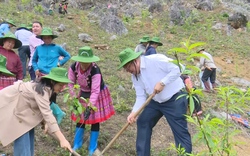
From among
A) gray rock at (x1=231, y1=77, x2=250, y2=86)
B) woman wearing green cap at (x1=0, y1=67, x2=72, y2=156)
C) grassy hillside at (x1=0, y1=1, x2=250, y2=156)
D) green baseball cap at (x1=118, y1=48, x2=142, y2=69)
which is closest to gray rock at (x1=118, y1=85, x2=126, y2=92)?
grassy hillside at (x1=0, y1=1, x2=250, y2=156)

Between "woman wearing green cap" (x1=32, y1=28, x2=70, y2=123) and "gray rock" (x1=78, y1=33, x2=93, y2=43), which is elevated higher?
"woman wearing green cap" (x1=32, y1=28, x2=70, y2=123)

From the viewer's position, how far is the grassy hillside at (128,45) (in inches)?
172

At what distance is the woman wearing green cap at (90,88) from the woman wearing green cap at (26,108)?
572mm

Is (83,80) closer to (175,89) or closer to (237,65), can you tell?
(175,89)

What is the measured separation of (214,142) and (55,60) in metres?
2.84

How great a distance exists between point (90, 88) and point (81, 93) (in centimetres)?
14

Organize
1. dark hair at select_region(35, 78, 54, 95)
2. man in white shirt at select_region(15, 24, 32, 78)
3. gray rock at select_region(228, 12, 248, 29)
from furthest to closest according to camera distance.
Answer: gray rock at select_region(228, 12, 248, 29) → man in white shirt at select_region(15, 24, 32, 78) → dark hair at select_region(35, 78, 54, 95)

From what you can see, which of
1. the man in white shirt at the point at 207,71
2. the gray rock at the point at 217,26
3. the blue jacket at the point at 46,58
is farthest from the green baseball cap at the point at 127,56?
the gray rock at the point at 217,26

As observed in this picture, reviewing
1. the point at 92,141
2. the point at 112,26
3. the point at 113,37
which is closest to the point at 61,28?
the point at 113,37

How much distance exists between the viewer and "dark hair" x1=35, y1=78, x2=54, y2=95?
8.36ft

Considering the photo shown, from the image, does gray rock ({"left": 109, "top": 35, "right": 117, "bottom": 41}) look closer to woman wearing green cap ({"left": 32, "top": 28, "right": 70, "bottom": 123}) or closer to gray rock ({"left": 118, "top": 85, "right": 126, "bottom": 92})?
gray rock ({"left": 118, "top": 85, "right": 126, "bottom": 92})

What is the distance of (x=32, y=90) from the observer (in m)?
2.57

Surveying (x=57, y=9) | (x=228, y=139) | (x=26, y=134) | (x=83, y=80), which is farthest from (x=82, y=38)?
(x=228, y=139)

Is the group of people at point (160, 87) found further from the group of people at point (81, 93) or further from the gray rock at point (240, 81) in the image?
the gray rock at point (240, 81)
